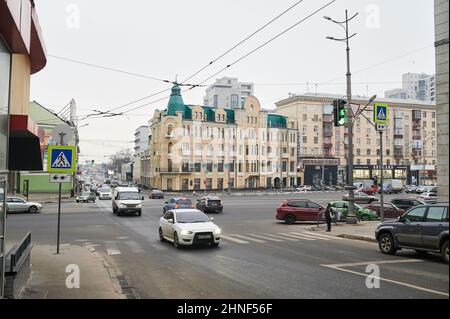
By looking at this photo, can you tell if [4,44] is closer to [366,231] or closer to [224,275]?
[224,275]

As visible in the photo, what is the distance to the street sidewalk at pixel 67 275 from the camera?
8.69 m

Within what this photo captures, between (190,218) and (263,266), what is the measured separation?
5.25 meters

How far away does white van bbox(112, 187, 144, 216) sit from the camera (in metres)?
31.0

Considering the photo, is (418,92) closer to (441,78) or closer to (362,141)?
(362,141)

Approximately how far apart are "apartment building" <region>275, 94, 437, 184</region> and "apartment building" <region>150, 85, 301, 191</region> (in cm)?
444

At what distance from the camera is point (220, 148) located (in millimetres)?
79188

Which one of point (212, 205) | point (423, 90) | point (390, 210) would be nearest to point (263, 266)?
point (390, 210)

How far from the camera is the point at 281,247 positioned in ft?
52.4

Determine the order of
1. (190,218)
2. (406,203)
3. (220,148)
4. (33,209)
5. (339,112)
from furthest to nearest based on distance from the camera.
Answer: (220,148) < (33,209) < (406,203) < (339,112) < (190,218)

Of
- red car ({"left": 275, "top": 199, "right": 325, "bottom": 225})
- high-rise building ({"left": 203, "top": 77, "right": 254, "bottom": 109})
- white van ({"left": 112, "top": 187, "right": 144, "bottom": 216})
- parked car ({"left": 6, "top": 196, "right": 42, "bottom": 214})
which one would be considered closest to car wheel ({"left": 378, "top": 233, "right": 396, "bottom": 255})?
red car ({"left": 275, "top": 199, "right": 325, "bottom": 225})

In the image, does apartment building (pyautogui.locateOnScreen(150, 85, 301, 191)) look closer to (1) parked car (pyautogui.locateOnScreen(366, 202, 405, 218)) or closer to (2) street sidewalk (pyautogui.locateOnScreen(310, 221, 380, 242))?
(1) parked car (pyautogui.locateOnScreen(366, 202, 405, 218))

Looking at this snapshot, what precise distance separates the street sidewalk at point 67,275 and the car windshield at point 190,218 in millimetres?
3529

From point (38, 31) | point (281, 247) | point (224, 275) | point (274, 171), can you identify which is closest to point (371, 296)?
point (224, 275)
